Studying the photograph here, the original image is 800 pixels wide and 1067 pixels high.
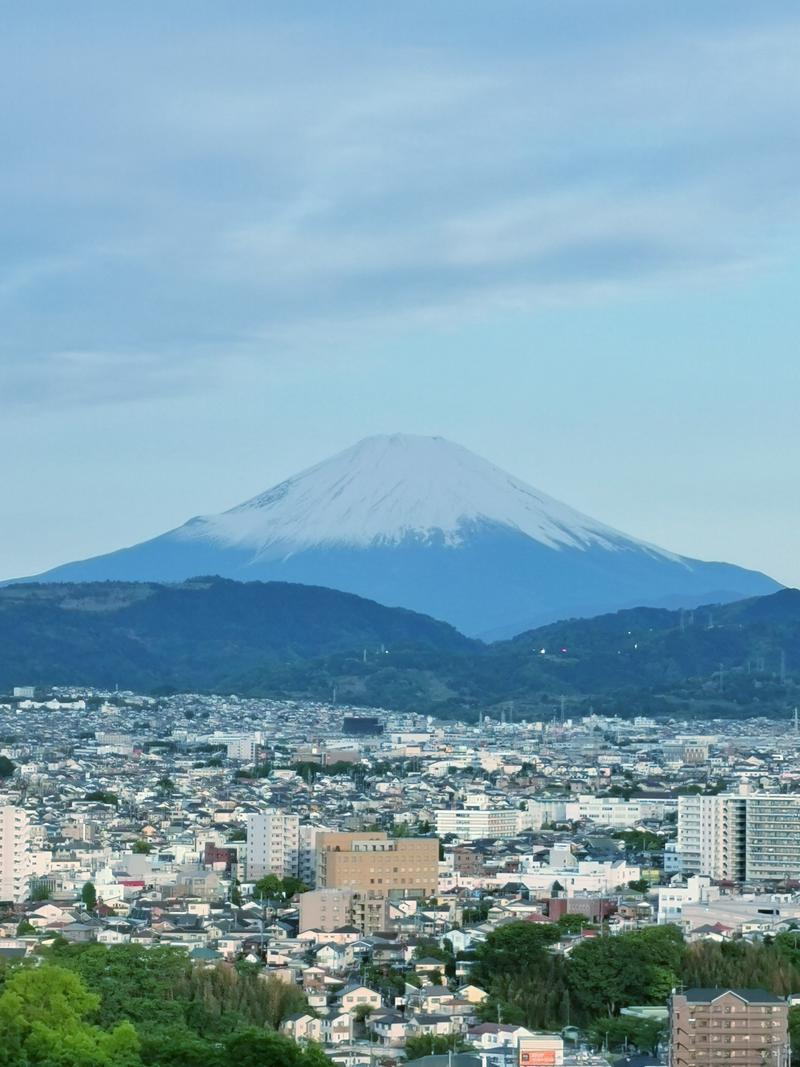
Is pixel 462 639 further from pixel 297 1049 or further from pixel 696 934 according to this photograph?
pixel 297 1049

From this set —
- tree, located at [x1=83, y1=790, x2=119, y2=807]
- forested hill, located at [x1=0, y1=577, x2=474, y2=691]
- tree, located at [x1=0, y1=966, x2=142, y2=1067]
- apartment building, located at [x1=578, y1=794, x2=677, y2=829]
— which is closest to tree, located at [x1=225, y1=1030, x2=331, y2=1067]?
tree, located at [x1=0, y1=966, x2=142, y2=1067]

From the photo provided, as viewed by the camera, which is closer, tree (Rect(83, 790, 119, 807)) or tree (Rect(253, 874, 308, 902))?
tree (Rect(253, 874, 308, 902))

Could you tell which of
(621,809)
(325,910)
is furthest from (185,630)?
(325,910)

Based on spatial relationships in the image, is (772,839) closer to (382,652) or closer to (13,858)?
(13,858)

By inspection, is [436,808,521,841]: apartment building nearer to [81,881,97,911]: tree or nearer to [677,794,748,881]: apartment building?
[677,794,748,881]: apartment building

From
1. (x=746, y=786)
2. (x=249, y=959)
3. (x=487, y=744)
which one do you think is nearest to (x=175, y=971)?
(x=249, y=959)

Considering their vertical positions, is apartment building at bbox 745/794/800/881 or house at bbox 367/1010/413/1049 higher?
apartment building at bbox 745/794/800/881
